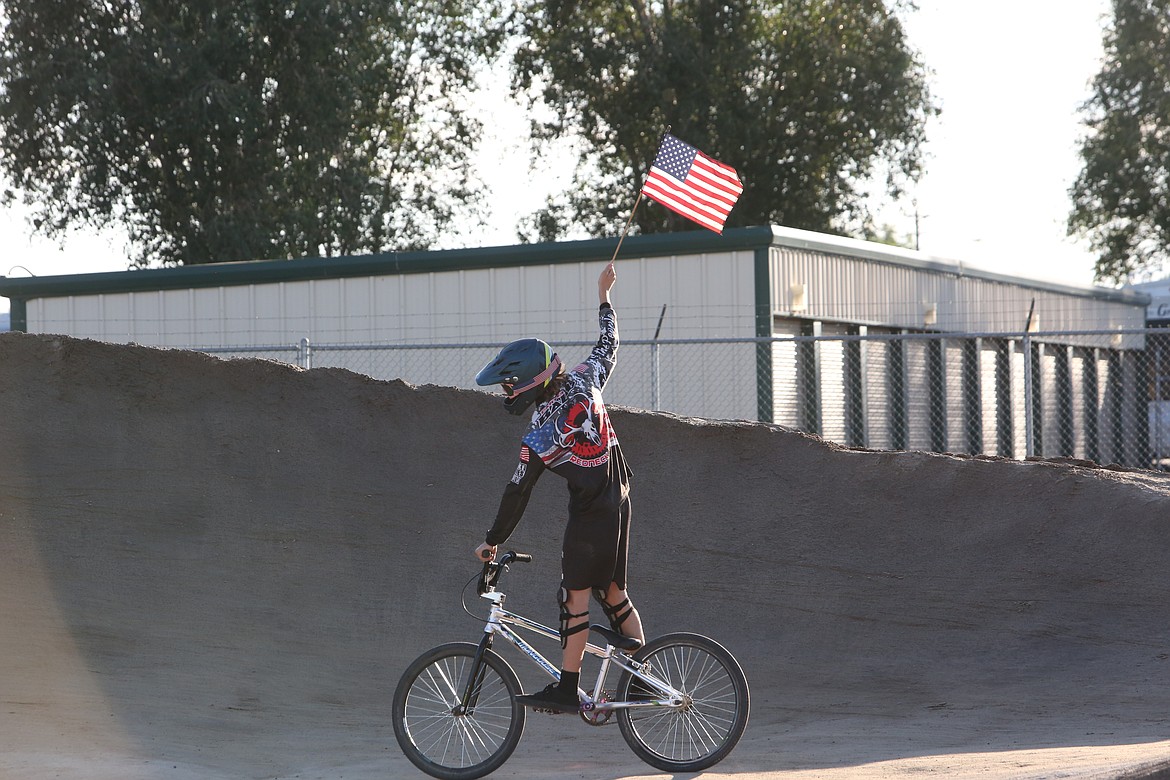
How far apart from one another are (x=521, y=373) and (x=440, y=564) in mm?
4625

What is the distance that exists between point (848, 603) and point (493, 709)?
177 inches

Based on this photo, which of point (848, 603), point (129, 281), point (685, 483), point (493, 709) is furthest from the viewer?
point (129, 281)

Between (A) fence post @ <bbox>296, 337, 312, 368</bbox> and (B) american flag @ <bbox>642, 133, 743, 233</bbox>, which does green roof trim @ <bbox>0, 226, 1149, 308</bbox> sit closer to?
(A) fence post @ <bbox>296, 337, 312, 368</bbox>

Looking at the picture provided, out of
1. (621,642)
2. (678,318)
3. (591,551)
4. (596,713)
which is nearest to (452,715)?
(596,713)

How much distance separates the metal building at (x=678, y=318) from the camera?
1595cm

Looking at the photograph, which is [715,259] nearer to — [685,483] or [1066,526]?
[685,483]

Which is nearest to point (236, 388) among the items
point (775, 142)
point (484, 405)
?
point (484, 405)

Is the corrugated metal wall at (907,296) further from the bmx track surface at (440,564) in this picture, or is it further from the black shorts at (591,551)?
the black shorts at (591,551)

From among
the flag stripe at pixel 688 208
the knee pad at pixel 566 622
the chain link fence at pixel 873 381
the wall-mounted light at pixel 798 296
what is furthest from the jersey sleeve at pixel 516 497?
the wall-mounted light at pixel 798 296

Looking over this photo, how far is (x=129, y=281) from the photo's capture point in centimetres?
1902

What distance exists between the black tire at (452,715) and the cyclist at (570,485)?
165mm

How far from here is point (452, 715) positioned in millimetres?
6211

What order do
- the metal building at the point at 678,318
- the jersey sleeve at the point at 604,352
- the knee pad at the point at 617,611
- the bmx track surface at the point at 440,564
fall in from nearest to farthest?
the knee pad at the point at 617,611 → the jersey sleeve at the point at 604,352 → the bmx track surface at the point at 440,564 → the metal building at the point at 678,318

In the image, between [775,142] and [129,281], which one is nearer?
[129,281]
